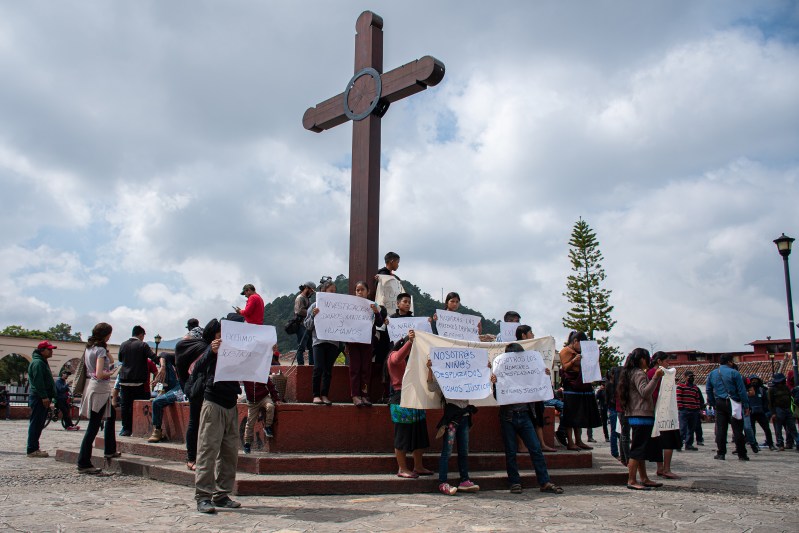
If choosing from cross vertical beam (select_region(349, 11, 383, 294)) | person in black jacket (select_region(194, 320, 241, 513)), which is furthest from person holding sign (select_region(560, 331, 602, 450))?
person in black jacket (select_region(194, 320, 241, 513))

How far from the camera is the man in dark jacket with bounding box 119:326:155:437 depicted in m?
8.84

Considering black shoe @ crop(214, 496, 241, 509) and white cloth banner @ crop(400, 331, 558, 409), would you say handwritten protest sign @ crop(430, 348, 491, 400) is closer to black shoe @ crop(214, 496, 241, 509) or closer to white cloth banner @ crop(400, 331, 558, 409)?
white cloth banner @ crop(400, 331, 558, 409)

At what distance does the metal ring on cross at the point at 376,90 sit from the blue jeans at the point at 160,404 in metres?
4.76

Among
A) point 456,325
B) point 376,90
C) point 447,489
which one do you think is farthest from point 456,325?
point 376,90

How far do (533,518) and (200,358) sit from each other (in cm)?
330

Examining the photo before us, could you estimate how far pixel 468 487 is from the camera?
263 inches

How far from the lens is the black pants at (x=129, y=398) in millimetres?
9250

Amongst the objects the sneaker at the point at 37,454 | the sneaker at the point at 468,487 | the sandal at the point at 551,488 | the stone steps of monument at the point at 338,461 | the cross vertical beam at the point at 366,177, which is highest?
the cross vertical beam at the point at 366,177

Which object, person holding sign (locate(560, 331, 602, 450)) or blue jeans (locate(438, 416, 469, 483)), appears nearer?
blue jeans (locate(438, 416, 469, 483))

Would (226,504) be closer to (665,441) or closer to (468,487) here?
(468,487)

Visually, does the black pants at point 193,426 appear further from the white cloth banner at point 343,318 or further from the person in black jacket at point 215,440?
the white cloth banner at point 343,318

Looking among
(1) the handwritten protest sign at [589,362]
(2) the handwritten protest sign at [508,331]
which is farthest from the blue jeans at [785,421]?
(2) the handwritten protest sign at [508,331]

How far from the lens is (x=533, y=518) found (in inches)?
216

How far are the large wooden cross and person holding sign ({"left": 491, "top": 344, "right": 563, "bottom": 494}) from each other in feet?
9.32
